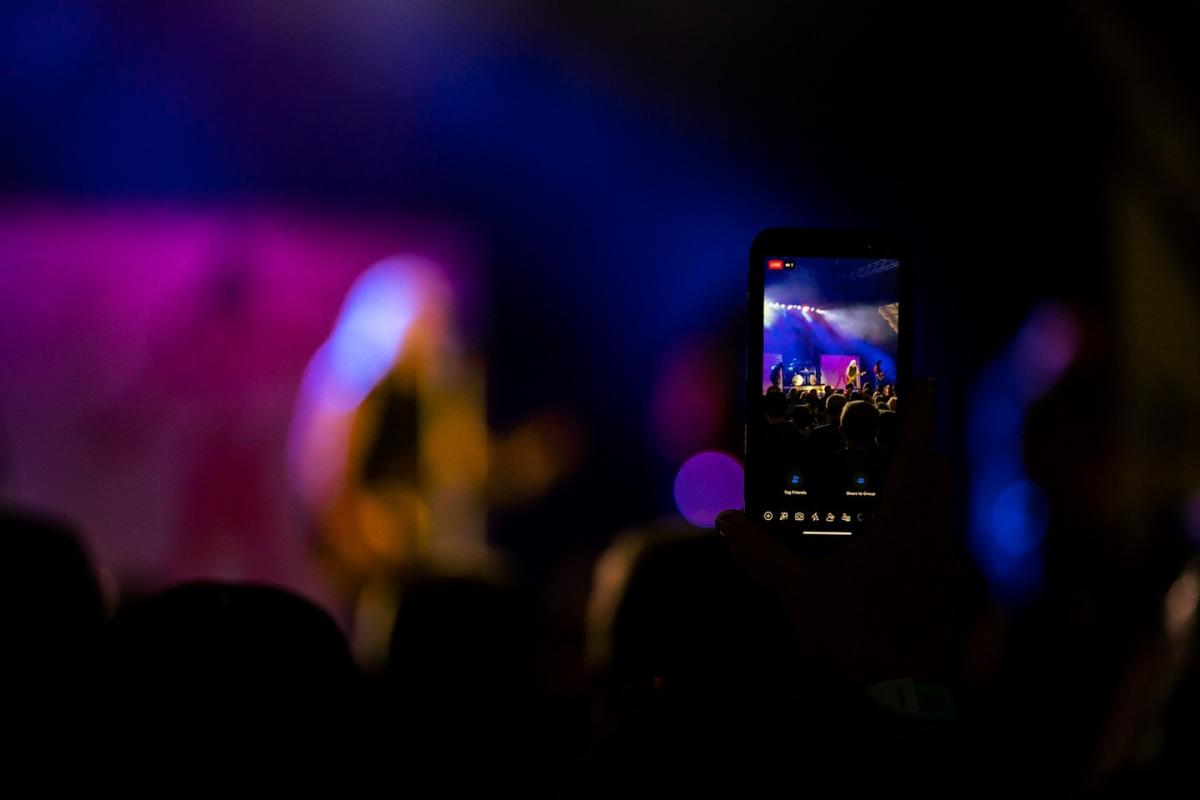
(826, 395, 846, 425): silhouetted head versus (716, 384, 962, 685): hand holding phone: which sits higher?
(826, 395, 846, 425): silhouetted head

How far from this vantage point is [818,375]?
3.61 ft

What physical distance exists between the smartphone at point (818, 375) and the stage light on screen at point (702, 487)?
10.2 ft

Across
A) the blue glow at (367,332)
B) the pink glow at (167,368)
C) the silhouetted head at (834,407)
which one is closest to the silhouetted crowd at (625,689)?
the silhouetted head at (834,407)

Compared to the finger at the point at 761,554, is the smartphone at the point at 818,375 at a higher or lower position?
higher

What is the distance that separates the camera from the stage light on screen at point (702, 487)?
13.8 ft

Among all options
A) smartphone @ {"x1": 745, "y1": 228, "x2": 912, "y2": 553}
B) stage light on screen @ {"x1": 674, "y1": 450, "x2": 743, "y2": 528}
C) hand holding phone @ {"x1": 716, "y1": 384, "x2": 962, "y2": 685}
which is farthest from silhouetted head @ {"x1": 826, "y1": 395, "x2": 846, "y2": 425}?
stage light on screen @ {"x1": 674, "y1": 450, "x2": 743, "y2": 528}

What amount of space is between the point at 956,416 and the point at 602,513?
1.65 metres

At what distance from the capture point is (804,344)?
112cm

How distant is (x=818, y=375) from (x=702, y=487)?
124 inches

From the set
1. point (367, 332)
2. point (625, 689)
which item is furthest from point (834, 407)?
point (367, 332)

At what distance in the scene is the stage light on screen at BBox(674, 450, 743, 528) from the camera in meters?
4.21

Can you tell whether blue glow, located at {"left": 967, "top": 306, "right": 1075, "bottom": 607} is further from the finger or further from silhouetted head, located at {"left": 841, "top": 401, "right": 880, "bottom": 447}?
the finger

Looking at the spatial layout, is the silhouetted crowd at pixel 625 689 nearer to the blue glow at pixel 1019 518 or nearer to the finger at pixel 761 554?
the finger at pixel 761 554

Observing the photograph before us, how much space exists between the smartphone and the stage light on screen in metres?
3.12
